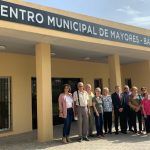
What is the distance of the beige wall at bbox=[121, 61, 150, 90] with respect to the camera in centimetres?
1634

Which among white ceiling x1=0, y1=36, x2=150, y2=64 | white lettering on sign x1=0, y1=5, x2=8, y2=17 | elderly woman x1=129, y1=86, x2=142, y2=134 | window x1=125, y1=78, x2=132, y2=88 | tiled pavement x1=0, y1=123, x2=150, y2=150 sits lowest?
tiled pavement x1=0, y1=123, x2=150, y2=150

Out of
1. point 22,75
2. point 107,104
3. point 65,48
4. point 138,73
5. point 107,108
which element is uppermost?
point 65,48

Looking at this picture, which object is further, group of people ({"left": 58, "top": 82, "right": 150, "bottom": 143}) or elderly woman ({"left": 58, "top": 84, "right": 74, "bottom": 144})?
group of people ({"left": 58, "top": 82, "right": 150, "bottom": 143})

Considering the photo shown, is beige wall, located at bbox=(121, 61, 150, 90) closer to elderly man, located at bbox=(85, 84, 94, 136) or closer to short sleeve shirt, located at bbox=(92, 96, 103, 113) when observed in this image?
short sleeve shirt, located at bbox=(92, 96, 103, 113)

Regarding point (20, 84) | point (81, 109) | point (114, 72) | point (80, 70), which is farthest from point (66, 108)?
point (80, 70)

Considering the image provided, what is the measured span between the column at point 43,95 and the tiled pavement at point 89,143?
0.38 m

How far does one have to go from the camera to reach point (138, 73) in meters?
16.8

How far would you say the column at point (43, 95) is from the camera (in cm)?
955

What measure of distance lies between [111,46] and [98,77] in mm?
5174

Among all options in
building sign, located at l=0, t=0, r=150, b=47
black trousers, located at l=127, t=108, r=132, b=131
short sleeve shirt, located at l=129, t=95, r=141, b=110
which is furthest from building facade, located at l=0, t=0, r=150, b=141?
black trousers, located at l=127, t=108, r=132, b=131

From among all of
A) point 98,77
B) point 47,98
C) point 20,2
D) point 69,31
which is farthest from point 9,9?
point 98,77

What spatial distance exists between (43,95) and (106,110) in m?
2.29

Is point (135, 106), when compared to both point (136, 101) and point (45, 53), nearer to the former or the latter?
point (136, 101)

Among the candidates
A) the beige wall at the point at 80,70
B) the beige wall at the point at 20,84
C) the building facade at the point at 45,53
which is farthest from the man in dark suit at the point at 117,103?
the beige wall at the point at 80,70
